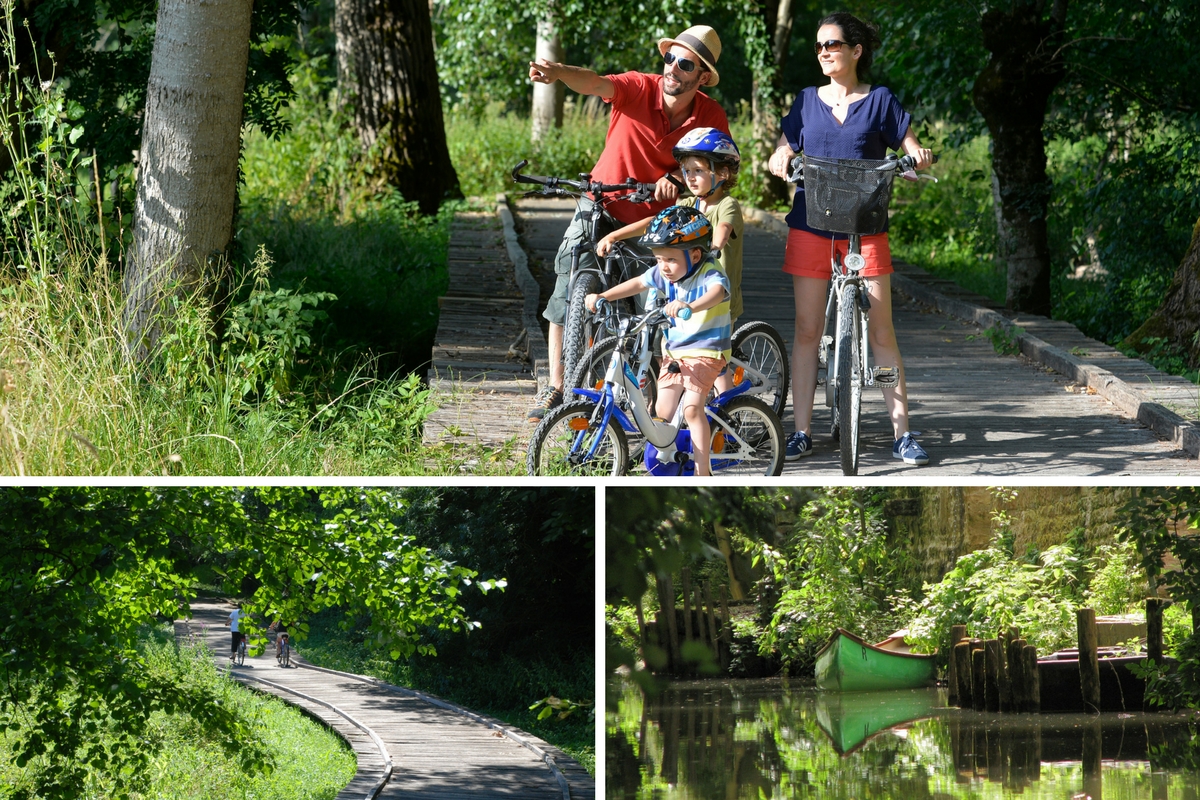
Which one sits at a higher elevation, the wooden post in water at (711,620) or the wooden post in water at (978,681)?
the wooden post in water at (711,620)

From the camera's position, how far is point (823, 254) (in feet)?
18.0

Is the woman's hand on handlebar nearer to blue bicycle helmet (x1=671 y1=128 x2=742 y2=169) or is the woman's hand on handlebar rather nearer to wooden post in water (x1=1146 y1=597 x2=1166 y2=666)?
blue bicycle helmet (x1=671 y1=128 x2=742 y2=169)

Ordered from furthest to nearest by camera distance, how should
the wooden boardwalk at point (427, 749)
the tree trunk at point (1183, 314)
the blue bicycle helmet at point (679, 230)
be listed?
the tree trunk at point (1183, 314)
the blue bicycle helmet at point (679, 230)
the wooden boardwalk at point (427, 749)

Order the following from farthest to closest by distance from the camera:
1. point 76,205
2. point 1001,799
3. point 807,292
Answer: point 76,205 < point 807,292 < point 1001,799

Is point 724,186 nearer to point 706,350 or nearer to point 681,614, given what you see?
point 706,350

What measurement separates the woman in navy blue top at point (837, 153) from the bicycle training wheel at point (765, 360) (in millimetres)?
271

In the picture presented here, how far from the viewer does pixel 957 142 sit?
1240 centimetres

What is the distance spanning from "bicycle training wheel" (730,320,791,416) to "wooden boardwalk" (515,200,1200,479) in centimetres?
26

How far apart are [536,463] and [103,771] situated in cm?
185

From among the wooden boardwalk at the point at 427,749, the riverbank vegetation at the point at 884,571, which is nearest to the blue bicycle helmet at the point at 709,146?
the riverbank vegetation at the point at 884,571

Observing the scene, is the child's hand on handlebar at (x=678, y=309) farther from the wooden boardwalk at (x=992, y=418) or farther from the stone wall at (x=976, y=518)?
the stone wall at (x=976, y=518)

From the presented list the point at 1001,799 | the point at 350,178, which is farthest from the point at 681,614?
the point at 350,178

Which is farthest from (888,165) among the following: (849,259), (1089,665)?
(1089,665)

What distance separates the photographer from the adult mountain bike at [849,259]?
17.0 feet
